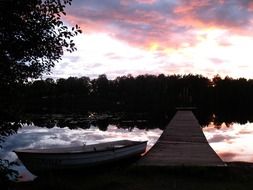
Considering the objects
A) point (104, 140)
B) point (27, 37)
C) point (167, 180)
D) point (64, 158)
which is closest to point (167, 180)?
point (167, 180)

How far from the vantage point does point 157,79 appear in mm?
164625

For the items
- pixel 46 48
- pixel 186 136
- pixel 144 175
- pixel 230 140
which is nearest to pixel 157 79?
pixel 230 140

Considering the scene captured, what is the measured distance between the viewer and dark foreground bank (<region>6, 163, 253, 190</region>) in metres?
17.8

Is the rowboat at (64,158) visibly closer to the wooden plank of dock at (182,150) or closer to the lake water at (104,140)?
the wooden plank of dock at (182,150)

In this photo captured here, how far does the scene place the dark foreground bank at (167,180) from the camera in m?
17.8

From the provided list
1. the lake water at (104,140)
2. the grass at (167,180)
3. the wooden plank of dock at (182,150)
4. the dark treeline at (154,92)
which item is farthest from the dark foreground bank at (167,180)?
the dark treeline at (154,92)

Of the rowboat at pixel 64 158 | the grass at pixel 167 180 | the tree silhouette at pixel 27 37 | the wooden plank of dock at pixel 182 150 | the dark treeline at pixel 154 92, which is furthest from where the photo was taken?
the dark treeline at pixel 154 92

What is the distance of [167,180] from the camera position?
1848cm

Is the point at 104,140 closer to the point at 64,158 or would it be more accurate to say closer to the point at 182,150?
the point at 182,150

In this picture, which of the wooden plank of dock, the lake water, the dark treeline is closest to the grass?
the wooden plank of dock

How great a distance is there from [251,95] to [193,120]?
11844cm

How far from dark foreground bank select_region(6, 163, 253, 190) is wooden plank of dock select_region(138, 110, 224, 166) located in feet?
2.69

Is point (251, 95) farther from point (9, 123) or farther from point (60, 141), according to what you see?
point (9, 123)

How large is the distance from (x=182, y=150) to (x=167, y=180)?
19.2 feet
